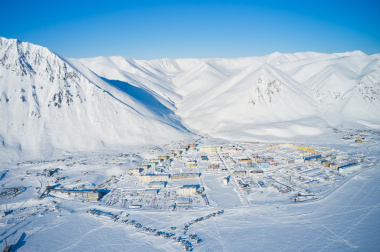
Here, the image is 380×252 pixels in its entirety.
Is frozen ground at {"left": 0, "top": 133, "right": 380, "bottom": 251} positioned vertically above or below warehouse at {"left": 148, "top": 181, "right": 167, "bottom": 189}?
below

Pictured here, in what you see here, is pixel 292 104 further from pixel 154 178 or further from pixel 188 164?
pixel 154 178

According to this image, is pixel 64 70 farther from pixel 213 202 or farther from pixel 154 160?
pixel 213 202

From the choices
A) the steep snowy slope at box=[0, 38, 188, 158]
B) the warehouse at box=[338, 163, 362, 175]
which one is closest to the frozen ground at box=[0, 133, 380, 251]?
the warehouse at box=[338, 163, 362, 175]

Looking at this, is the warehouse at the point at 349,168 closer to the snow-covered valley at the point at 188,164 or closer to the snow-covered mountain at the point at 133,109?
the snow-covered valley at the point at 188,164

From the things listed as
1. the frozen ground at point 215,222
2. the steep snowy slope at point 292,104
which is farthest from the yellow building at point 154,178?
the steep snowy slope at point 292,104

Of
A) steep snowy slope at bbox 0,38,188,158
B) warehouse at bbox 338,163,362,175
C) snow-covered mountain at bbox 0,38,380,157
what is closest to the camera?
warehouse at bbox 338,163,362,175

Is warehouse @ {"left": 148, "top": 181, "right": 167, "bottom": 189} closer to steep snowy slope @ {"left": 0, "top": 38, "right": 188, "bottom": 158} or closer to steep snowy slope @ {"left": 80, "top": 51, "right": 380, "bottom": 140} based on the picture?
steep snowy slope @ {"left": 0, "top": 38, "right": 188, "bottom": 158}

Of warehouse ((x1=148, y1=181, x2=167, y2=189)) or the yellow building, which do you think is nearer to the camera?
warehouse ((x1=148, y1=181, x2=167, y2=189))

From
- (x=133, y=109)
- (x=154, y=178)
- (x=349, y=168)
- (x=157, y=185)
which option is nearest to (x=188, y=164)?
(x=154, y=178)
